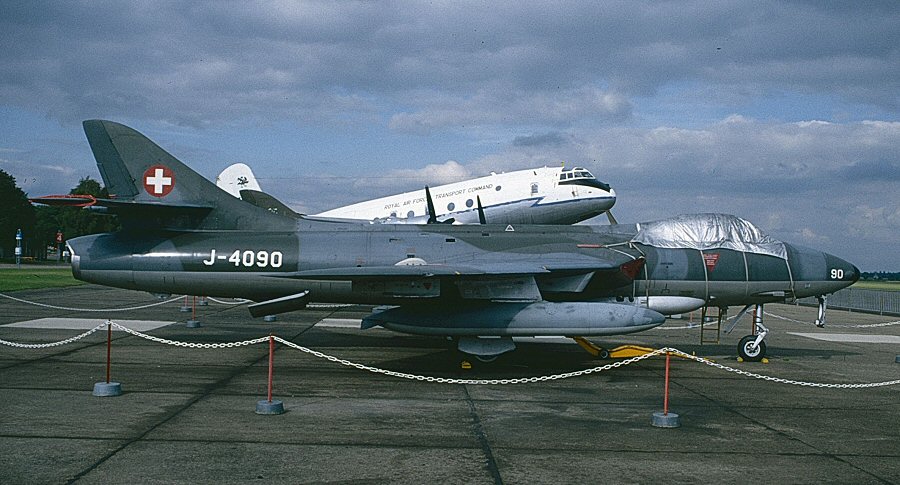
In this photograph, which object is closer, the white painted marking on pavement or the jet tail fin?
the jet tail fin

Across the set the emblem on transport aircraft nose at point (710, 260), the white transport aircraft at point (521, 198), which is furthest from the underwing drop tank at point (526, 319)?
the white transport aircraft at point (521, 198)

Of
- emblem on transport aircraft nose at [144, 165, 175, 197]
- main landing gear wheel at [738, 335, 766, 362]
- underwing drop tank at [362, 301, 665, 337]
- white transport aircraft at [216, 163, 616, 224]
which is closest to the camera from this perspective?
underwing drop tank at [362, 301, 665, 337]

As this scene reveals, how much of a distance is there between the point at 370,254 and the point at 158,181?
427cm

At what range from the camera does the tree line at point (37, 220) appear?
269 ft

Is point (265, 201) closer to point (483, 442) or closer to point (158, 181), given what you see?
point (158, 181)

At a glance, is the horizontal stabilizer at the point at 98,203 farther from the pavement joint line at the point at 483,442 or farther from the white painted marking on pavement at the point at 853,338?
the white painted marking on pavement at the point at 853,338

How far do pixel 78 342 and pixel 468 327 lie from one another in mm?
8445

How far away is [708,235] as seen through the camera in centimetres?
1402

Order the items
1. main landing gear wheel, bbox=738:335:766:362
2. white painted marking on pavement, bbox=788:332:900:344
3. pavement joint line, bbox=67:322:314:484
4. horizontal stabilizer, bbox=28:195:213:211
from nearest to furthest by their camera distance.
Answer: pavement joint line, bbox=67:322:314:484
horizontal stabilizer, bbox=28:195:213:211
main landing gear wheel, bbox=738:335:766:362
white painted marking on pavement, bbox=788:332:900:344

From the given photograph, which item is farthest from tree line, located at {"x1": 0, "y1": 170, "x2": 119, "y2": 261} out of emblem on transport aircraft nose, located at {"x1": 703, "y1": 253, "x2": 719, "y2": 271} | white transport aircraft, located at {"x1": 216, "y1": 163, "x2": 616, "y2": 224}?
emblem on transport aircraft nose, located at {"x1": 703, "y1": 253, "x2": 719, "y2": 271}

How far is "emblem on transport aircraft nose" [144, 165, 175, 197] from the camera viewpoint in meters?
13.6

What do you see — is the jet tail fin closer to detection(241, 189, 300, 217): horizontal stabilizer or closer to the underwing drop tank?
the underwing drop tank

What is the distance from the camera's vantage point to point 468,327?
1189cm

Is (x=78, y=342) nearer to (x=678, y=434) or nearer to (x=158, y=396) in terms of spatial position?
(x=158, y=396)
